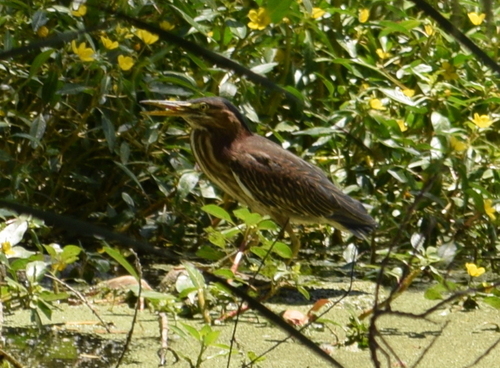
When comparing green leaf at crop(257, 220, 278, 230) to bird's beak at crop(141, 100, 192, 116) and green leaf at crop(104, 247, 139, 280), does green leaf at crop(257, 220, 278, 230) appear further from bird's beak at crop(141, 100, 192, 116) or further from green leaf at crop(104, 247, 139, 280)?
green leaf at crop(104, 247, 139, 280)

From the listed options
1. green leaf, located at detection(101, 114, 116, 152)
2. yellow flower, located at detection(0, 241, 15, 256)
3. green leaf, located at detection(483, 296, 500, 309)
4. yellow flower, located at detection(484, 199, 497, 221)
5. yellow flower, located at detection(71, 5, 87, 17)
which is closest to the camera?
yellow flower, located at detection(0, 241, 15, 256)

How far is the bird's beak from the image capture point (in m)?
3.51

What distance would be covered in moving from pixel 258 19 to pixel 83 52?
0.64m

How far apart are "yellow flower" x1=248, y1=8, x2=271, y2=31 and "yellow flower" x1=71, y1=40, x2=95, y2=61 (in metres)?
0.59

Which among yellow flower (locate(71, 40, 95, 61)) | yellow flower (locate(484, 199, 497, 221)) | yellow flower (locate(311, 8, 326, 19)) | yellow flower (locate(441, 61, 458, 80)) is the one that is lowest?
yellow flower (locate(484, 199, 497, 221))

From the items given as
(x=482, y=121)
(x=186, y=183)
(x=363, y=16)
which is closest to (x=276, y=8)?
(x=186, y=183)

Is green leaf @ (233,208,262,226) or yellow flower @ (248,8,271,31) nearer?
green leaf @ (233,208,262,226)

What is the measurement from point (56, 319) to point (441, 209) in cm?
165

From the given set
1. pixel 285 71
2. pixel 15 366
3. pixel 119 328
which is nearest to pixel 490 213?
pixel 285 71

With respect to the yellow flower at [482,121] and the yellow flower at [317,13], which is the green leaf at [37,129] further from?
the yellow flower at [482,121]

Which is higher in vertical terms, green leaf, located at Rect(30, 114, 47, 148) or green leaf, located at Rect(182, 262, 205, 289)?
green leaf, located at Rect(30, 114, 47, 148)

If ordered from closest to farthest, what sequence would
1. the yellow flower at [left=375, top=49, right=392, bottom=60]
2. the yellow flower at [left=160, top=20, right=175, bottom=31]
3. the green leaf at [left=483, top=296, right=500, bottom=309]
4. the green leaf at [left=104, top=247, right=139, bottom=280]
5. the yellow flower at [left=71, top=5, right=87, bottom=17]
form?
the green leaf at [left=104, top=247, right=139, bottom=280] → the green leaf at [left=483, top=296, right=500, bottom=309] → the yellow flower at [left=71, top=5, right=87, bottom=17] → the yellow flower at [left=160, top=20, right=175, bottom=31] → the yellow flower at [left=375, top=49, right=392, bottom=60]

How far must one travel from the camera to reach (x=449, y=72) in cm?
406

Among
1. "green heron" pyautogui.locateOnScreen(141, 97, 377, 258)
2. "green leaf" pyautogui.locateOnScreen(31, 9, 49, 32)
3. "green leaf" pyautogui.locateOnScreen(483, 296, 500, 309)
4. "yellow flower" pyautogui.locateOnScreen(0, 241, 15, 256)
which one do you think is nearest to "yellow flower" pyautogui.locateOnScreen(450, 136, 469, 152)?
"green heron" pyautogui.locateOnScreen(141, 97, 377, 258)
